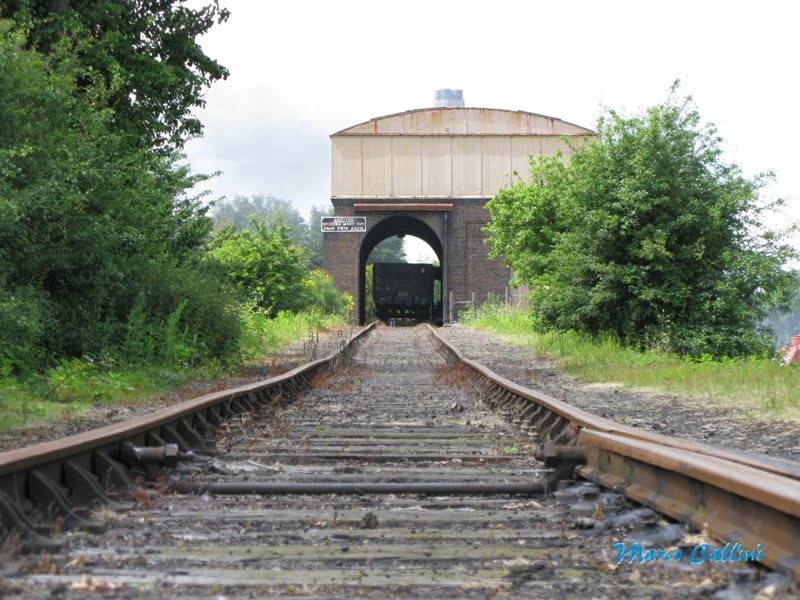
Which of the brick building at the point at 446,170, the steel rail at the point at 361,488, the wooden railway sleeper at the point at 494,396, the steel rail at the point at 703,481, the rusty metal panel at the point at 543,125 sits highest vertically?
the rusty metal panel at the point at 543,125

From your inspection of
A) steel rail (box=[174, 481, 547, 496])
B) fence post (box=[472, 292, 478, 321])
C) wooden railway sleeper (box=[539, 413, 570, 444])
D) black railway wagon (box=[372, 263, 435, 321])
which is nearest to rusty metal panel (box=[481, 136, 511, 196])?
fence post (box=[472, 292, 478, 321])

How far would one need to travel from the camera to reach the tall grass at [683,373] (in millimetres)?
8039

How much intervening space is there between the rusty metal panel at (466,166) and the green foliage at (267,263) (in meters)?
11.0

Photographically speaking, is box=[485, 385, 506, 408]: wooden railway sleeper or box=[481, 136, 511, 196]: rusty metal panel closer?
box=[485, 385, 506, 408]: wooden railway sleeper

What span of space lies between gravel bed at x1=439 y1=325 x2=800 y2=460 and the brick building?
25833 millimetres

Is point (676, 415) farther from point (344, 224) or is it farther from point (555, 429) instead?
point (344, 224)

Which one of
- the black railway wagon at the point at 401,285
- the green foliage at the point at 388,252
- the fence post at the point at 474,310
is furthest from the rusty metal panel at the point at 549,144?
the green foliage at the point at 388,252

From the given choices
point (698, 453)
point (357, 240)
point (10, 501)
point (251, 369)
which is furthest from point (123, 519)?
point (357, 240)

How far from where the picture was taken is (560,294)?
1530 cm

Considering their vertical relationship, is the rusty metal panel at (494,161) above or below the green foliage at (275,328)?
above

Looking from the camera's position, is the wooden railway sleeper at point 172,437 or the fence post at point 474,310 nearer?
the wooden railway sleeper at point 172,437

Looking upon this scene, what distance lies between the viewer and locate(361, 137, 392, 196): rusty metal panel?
124 ft

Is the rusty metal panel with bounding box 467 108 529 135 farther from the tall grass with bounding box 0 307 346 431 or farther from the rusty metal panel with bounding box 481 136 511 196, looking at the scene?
the tall grass with bounding box 0 307 346 431

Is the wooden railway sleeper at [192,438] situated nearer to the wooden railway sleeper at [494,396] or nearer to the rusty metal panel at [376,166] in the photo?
the wooden railway sleeper at [494,396]
